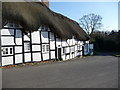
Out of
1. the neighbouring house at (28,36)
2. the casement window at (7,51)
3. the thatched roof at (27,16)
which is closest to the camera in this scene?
the casement window at (7,51)

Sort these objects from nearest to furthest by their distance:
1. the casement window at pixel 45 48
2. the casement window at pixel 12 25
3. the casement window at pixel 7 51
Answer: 1. the casement window at pixel 7 51
2. the casement window at pixel 12 25
3. the casement window at pixel 45 48

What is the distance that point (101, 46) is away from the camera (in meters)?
41.3

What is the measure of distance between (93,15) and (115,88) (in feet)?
159

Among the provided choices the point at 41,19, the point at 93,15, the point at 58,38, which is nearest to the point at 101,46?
the point at 93,15

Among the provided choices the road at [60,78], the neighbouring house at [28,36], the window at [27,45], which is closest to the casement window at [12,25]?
the neighbouring house at [28,36]

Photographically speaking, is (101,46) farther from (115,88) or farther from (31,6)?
(115,88)

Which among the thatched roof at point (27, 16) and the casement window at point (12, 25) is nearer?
the thatched roof at point (27, 16)

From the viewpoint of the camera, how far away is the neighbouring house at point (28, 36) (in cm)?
1409

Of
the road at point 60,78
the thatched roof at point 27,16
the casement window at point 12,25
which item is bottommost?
the road at point 60,78

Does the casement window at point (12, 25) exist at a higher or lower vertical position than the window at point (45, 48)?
higher

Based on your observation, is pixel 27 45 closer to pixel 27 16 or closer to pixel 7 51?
pixel 7 51

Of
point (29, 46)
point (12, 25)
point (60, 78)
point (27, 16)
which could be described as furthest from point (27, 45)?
point (60, 78)

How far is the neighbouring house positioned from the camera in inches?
555

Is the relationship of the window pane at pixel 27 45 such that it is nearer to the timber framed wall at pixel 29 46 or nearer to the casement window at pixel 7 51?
the timber framed wall at pixel 29 46
